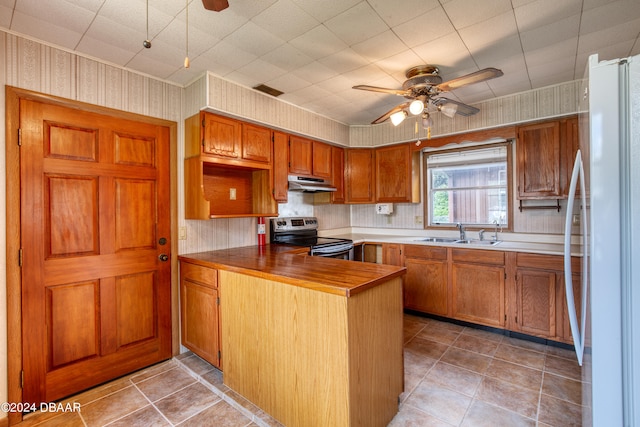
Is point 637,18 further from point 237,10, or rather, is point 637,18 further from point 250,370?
point 250,370

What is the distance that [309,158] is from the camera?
358cm

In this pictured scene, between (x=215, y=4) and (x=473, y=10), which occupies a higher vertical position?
(x=473, y=10)

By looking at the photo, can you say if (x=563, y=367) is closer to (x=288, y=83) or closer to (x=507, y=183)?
(x=507, y=183)

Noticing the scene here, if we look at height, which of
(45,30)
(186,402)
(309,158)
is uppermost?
(45,30)

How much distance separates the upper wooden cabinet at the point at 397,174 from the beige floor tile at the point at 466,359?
6.13ft

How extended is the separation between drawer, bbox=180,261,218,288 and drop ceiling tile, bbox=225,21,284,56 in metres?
1.67

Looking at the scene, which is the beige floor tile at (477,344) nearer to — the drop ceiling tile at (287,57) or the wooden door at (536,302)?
the wooden door at (536,302)

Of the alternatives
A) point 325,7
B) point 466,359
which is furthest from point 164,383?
point 325,7

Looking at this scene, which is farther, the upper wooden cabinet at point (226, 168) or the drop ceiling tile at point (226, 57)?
the upper wooden cabinet at point (226, 168)

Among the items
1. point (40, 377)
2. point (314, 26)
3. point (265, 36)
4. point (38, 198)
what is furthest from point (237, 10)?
point (40, 377)

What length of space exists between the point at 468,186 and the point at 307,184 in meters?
2.07

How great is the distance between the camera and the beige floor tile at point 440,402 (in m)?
1.87

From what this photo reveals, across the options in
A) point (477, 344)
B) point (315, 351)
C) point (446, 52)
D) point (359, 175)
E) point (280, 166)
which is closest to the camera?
point (315, 351)

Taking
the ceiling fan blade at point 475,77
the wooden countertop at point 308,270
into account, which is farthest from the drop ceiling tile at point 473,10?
the wooden countertop at point 308,270
